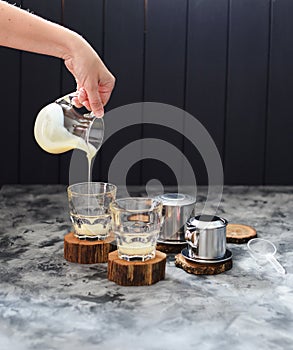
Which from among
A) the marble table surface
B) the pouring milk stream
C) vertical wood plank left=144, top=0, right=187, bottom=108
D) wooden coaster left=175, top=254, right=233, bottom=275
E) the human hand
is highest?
vertical wood plank left=144, top=0, right=187, bottom=108

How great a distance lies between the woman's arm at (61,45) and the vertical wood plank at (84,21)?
803 mm

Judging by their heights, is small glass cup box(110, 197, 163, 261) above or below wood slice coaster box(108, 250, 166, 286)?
above

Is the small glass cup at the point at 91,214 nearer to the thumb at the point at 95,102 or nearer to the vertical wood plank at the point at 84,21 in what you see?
the thumb at the point at 95,102

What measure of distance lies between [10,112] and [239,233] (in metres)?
1.00

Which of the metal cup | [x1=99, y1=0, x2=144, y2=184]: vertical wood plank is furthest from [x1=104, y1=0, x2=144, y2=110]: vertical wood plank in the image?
the metal cup

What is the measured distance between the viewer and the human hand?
1498mm

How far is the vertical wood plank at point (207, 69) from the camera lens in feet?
7.81

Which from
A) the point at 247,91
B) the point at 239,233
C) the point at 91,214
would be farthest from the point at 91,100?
the point at 247,91

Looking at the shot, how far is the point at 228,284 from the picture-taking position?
1.45 meters

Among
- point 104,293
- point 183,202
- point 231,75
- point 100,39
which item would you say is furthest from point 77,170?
point 104,293

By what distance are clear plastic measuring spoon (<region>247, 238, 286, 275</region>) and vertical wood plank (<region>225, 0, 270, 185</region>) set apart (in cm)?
80

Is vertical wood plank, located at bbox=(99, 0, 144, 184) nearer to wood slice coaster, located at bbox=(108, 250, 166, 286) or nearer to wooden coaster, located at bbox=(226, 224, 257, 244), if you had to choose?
wooden coaster, located at bbox=(226, 224, 257, 244)

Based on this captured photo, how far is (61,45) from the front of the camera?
4.90 ft

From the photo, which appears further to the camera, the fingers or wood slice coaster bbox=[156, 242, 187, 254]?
wood slice coaster bbox=[156, 242, 187, 254]
